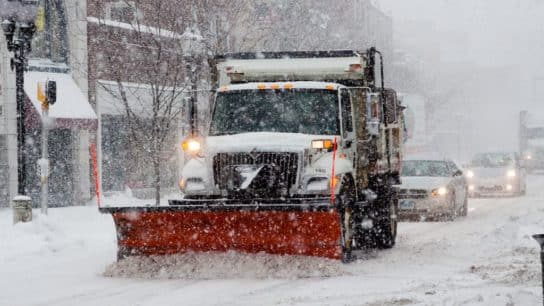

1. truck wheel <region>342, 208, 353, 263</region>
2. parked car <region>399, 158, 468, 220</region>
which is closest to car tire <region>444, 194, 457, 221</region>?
parked car <region>399, 158, 468, 220</region>

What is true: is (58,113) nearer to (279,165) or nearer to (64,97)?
(64,97)

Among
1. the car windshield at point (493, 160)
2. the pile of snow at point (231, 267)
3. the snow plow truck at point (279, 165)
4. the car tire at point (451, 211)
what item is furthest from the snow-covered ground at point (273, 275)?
the car windshield at point (493, 160)

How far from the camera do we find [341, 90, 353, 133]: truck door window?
13.3 m

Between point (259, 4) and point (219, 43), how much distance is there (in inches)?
477

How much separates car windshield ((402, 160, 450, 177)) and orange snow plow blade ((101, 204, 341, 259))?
9.78m

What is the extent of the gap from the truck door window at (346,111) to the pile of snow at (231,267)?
88.4 inches

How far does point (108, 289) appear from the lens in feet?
35.4

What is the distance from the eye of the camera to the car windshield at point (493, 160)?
30.5m

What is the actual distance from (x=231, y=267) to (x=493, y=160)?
2076 centimetres

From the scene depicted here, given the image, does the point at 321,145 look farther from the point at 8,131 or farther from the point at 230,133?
the point at 8,131

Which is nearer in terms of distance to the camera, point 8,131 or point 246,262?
point 246,262

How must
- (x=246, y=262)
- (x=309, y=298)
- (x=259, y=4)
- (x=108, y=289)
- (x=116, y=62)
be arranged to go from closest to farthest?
(x=309, y=298) < (x=108, y=289) < (x=246, y=262) < (x=116, y=62) < (x=259, y=4)

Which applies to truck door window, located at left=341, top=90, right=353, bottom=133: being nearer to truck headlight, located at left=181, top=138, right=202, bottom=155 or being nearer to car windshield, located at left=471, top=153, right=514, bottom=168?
truck headlight, located at left=181, top=138, right=202, bottom=155

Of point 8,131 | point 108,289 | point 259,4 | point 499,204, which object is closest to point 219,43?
point 8,131
